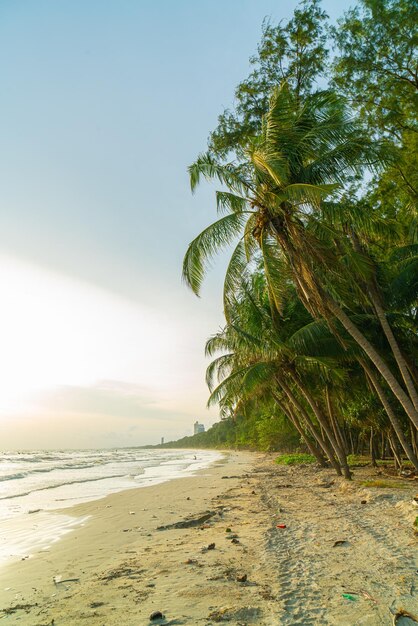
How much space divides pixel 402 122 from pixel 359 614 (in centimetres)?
1240

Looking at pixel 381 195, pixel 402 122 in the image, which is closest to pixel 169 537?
pixel 381 195

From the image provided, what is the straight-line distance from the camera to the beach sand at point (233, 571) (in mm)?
3701

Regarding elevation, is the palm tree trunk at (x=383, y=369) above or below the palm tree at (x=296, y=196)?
below

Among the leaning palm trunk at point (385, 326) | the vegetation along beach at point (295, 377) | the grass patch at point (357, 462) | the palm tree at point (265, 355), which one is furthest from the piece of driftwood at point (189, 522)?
the grass patch at point (357, 462)

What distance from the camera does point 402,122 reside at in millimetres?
11547

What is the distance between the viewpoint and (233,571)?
4840 mm

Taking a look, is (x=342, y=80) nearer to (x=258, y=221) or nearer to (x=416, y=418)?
(x=258, y=221)

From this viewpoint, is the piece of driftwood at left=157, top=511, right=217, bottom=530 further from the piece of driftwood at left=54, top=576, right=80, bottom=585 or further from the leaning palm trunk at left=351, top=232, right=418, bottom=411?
Result: the leaning palm trunk at left=351, top=232, right=418, bottom=411

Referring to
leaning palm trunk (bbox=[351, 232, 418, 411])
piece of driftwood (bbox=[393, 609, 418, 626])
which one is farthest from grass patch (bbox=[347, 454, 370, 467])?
piece of driftwood (bbox=[393, 609, 418, 626])

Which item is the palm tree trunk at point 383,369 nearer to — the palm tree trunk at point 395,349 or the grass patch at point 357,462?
the palm tree trunk at point 395,349

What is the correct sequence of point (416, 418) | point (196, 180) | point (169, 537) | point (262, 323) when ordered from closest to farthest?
point (169, 537)
point (416, 418)
point (196, 180)
point (262, 323)

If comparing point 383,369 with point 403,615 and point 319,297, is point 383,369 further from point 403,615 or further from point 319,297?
point 403,615

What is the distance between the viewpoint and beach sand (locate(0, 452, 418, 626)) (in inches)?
146

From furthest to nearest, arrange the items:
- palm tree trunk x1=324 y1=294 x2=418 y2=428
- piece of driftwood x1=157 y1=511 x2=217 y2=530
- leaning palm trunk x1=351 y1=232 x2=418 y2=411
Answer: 1. leaning palm trunk x1=351 y1=232 x2=418 y2=411
2. palm tree trunk x1=324 y1=294 x2=418 y2=428
3. piece of driftwood x1=157 y1=511 x2=217 y2=530
